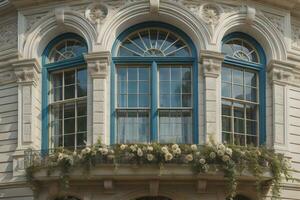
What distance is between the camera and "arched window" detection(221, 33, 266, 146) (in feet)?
73.4

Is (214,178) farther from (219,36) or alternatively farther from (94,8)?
(94,8)

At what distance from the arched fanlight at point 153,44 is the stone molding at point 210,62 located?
78 centimetres

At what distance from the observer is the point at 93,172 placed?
20156 millimetres

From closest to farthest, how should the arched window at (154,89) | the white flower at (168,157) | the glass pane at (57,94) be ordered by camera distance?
the white flower at (168,157)
the arched window at (154,89)
the glass pane at (57,94)

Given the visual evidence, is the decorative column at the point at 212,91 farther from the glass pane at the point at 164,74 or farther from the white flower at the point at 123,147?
the white flower at the point at 123,147

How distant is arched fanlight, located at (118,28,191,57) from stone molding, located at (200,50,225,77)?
2.55ft

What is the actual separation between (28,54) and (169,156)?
5.93 m

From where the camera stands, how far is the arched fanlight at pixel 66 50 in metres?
22.8

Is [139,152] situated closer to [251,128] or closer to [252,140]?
[252,140]

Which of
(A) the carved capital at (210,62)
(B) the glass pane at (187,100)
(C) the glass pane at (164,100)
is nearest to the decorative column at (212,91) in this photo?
(A) the carved capital at (210,62)

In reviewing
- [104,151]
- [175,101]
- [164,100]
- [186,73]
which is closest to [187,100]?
[175,101]

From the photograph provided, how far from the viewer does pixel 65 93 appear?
22.8 meters

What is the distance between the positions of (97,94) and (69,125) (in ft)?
5.19

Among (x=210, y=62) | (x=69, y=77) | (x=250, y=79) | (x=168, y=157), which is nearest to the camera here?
(x=168, y=157)
